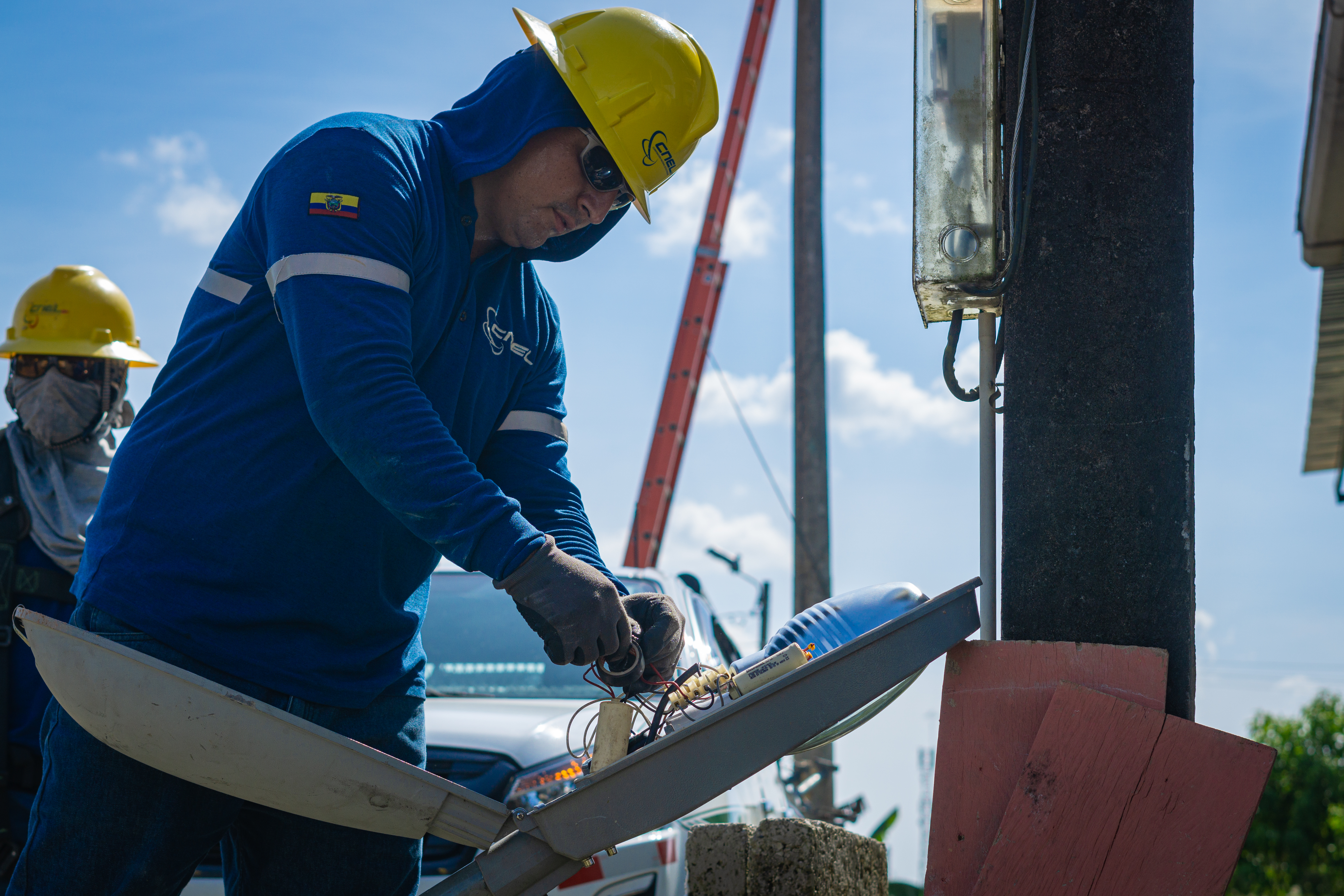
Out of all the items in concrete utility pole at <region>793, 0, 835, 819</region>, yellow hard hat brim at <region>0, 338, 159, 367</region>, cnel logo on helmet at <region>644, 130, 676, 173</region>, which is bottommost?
yellow hard hat brim at <region>0, 338, 159, 367</region>

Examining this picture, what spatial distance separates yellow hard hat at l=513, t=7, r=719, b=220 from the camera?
201 centimetres

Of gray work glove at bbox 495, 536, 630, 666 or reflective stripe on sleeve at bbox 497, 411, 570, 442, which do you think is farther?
reflective stripe on sleeve at bbox 497, 411, 570, 442

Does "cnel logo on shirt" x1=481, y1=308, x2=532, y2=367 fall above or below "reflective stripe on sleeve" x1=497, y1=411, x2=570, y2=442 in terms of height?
above

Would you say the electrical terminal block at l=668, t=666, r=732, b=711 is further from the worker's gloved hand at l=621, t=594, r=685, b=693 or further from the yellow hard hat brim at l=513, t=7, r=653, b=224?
the yellow hard hat brim at l=513, t=7, r=653, b=224

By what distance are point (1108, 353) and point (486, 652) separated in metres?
2.95

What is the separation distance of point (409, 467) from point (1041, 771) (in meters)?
1.06

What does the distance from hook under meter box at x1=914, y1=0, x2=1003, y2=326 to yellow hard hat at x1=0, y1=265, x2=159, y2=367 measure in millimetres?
2818

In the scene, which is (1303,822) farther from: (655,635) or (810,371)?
(655,635)

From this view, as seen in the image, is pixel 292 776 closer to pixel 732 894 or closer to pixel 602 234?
pixel 732 894

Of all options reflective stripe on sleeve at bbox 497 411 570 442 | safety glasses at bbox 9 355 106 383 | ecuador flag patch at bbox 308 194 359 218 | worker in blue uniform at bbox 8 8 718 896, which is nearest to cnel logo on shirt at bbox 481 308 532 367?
worker in blue uniform at bbox 8 8 718 896

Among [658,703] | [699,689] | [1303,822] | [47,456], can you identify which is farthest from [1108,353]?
[1303,822]

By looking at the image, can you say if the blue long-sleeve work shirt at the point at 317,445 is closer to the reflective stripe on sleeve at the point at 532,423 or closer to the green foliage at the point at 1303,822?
the reflective stripe on sleeve at the point at 532,423

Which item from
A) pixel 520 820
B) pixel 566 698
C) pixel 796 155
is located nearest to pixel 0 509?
pixel 566 698

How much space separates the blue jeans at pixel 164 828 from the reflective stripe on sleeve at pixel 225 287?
550 mm
